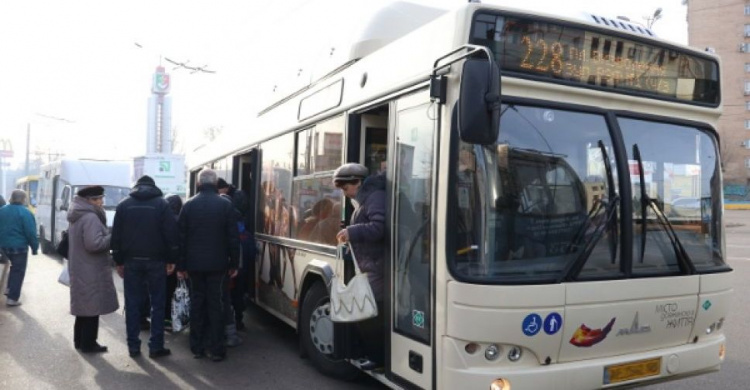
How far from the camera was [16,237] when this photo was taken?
30.6 feet

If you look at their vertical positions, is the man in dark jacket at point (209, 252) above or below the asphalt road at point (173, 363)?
above

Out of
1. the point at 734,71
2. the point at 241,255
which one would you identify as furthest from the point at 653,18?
the point at 734,71

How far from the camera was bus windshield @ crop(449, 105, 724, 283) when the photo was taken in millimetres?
→ 3793

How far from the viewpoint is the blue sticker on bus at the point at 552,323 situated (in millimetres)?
3820

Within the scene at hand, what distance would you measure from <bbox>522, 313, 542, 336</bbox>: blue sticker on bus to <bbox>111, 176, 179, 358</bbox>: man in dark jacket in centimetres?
395

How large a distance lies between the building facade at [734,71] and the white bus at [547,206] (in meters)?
74.3

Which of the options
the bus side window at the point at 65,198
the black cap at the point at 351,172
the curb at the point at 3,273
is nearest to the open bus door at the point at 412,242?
the black cap at the point at 351,172

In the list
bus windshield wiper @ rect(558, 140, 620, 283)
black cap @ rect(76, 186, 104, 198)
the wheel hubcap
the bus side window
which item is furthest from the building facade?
black cap @ rect(76, 186, 104, 198)

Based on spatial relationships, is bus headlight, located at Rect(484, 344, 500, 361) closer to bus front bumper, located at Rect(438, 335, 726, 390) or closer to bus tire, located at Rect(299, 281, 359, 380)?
bus front bumper, located at Rect(438, 335, 726, 390)

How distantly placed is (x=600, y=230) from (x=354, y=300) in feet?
6.01

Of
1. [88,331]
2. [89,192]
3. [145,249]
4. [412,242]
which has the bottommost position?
[88,331]

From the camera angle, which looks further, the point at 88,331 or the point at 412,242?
the point at 88,331

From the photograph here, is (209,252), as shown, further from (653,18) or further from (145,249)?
(653,18)

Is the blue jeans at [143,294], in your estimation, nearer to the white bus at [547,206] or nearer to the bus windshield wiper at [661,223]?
the white bus at [547,206]
